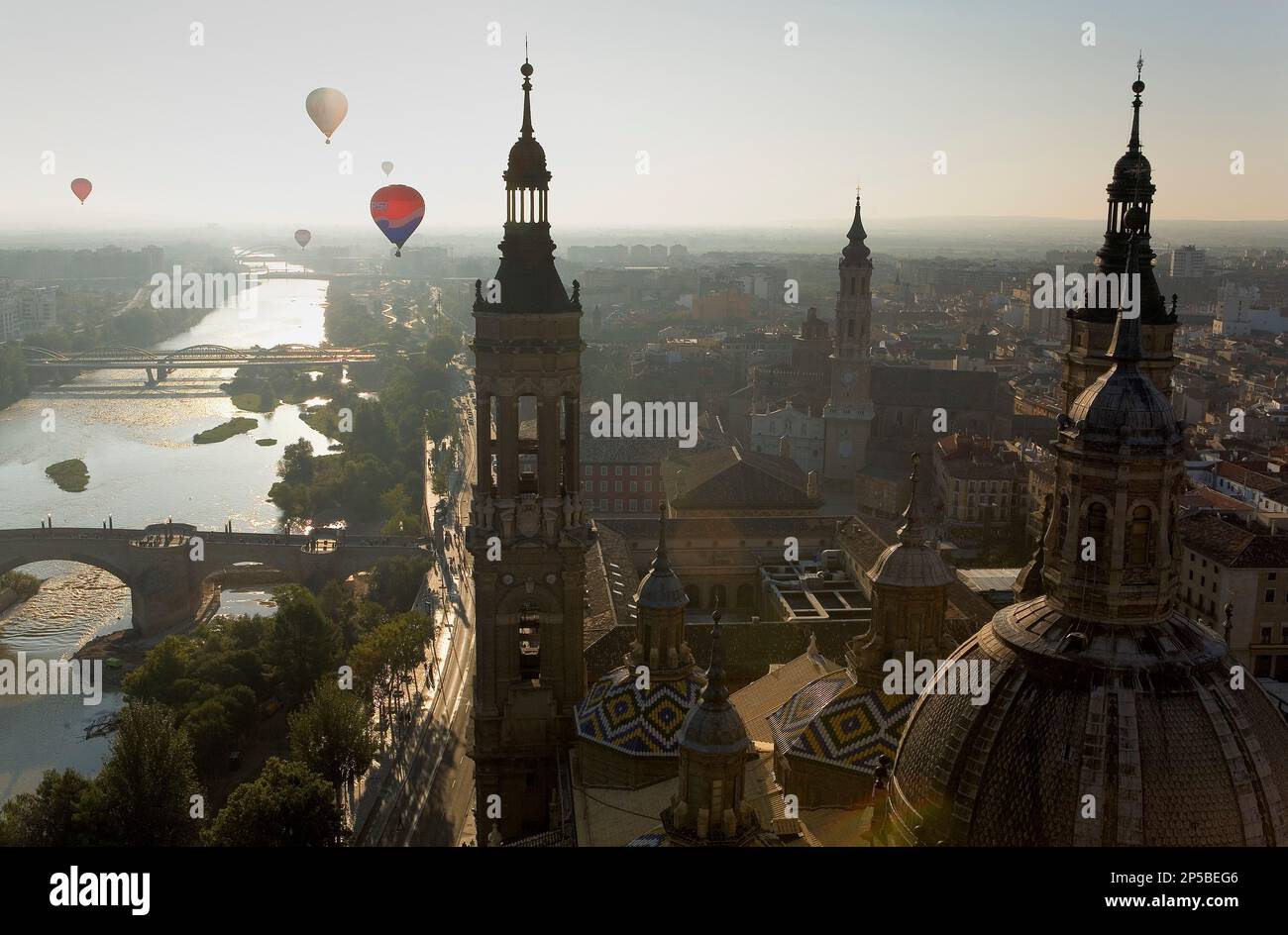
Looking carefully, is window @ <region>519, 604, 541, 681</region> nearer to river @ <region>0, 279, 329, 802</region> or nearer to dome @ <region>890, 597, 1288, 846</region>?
dome @ <region>890, 597, 1288, 846</region>

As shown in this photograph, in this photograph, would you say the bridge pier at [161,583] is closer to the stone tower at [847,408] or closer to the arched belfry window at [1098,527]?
the stone tower at [847,408]

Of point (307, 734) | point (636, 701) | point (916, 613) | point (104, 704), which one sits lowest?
point (104, 704)

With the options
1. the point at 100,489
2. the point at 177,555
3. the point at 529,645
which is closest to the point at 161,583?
the point at 177,555

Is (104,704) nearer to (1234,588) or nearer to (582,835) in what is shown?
(582,835)

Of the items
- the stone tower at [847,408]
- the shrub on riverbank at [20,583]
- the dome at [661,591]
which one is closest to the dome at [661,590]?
the dome at [661,591]

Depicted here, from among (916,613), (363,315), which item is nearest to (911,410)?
(916,613)

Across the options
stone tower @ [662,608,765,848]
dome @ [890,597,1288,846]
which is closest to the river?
stone tower @ [662,608,765,848]
